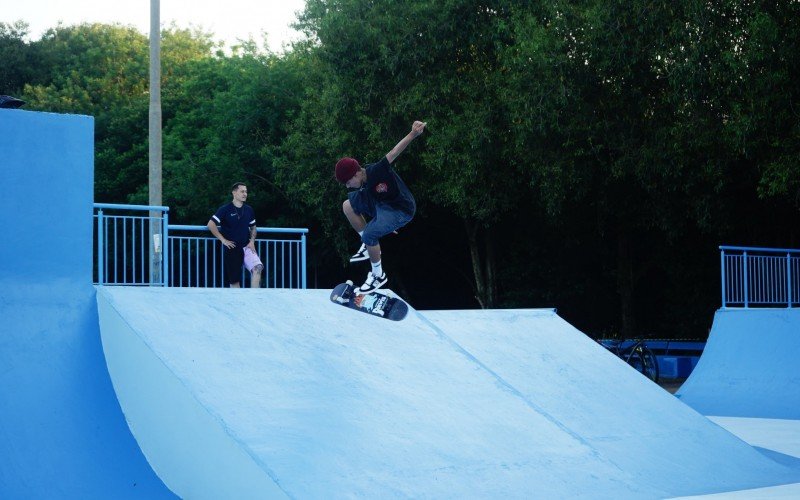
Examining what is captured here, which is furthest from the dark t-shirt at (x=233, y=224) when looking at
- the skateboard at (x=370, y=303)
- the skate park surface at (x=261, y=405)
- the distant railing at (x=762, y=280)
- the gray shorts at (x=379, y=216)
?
the distant railing at (x=762, y=280)

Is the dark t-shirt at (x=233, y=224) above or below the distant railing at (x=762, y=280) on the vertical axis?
above

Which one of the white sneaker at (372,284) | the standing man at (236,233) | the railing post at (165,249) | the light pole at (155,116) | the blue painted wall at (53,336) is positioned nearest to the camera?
the blue painted wall at (53,336)

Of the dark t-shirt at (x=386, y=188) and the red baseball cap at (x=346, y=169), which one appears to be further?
the dark t-shirt at (x=386, y=188)

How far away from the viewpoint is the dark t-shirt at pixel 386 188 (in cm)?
862

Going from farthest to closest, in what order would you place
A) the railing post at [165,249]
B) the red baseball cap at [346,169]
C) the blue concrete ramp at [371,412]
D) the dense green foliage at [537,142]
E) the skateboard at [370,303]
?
the dense green foliage at [537,142] → the railing post at [165,249] → the skateboard at [370,303] → the red baseball cap at [346,169] → the blue concrete ramp at [371,412]

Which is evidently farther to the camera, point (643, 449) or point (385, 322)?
point (385, 322)

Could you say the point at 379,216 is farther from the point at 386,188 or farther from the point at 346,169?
the point at 346,169

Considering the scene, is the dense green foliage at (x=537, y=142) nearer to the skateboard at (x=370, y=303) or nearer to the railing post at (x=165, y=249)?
the skateboard at (x=370, y=303)

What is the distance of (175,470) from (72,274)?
2.19m

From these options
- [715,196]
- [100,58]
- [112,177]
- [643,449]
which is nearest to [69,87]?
[100,58]

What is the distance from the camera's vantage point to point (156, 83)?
18938 millimetres

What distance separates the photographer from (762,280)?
56.0 feet

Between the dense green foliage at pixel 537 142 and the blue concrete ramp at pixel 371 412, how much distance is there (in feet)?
28.4

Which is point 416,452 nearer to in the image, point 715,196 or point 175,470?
point 175,470
